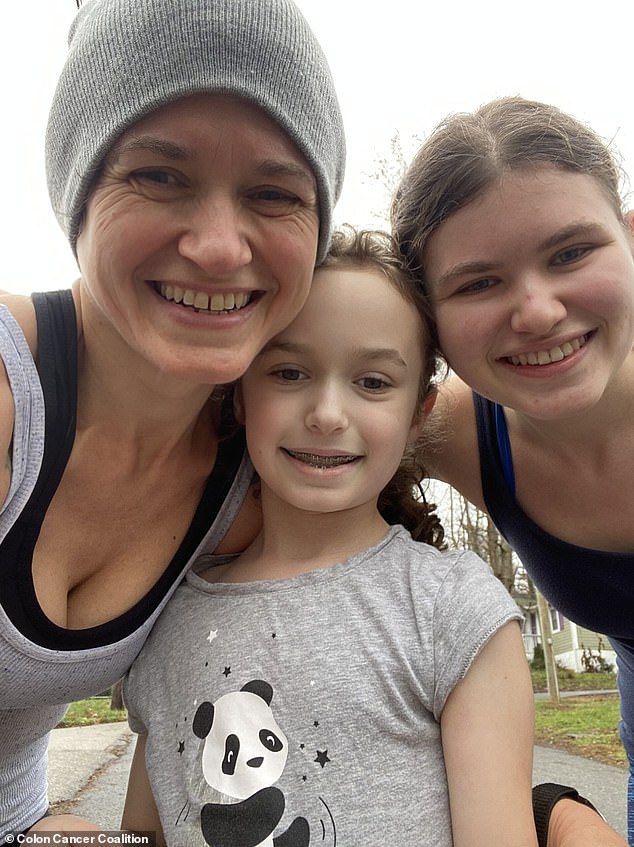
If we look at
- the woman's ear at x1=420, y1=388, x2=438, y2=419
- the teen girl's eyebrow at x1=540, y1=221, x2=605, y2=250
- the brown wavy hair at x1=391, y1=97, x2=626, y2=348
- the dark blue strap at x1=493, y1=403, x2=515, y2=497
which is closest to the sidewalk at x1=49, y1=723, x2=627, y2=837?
the dark blue strap at x1=493, y1=403, x2=515, y2=497

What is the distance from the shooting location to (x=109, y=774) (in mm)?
4141

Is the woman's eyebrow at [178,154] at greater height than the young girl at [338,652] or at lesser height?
greater

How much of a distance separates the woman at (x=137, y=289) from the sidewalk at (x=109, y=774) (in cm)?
189

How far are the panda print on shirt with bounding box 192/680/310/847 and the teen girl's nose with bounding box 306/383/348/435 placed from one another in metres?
0.49

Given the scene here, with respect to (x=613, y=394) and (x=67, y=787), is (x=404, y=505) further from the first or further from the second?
(x=67, y=787)

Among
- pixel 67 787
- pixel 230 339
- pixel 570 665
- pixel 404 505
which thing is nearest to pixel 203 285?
pixel 230 339

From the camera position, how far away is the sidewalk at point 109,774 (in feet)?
11.7

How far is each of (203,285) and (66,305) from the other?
360 millimetres

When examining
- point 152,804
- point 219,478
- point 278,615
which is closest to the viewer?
point 278,615

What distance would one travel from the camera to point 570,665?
65.3 ft

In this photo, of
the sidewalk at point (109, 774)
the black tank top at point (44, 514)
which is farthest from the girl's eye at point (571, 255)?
the sidewalk at point (109, 774)

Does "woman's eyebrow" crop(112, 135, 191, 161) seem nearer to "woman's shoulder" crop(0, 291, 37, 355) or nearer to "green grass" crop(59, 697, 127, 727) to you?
"woman's shoulder" crop(0, 291, 37, 355)

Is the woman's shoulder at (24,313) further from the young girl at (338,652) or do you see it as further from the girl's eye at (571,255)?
the girl's eye at (571,255)

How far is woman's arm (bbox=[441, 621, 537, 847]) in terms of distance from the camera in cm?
124
